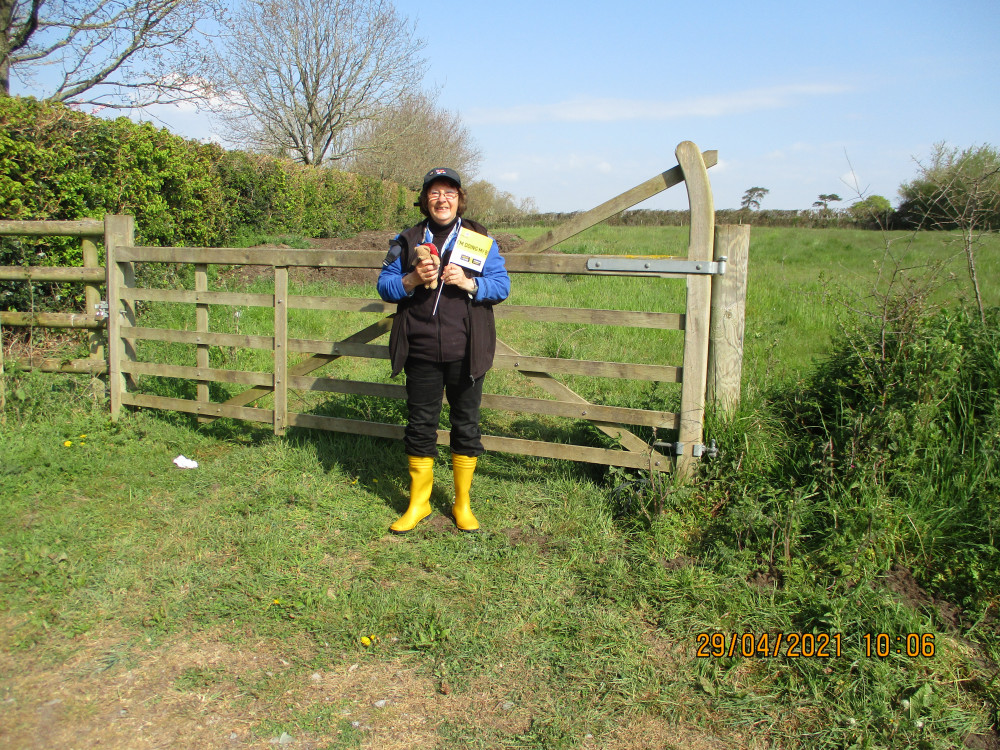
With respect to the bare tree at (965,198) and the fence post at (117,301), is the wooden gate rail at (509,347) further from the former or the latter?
the bare tree at (965,198)

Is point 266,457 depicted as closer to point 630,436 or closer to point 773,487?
point 630,436

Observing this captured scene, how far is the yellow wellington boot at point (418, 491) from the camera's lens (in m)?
4.38

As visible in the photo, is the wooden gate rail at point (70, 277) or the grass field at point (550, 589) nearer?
the grass field at point (550, 589)

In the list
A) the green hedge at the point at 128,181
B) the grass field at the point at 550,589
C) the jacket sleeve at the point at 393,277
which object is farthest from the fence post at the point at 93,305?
the jacket sleeve at the point at 393,277

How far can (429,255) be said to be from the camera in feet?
12.7

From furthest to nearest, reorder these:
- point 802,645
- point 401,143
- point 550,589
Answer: point 401,143 < point 550,589 < point 802,645

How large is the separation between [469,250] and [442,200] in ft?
1.16

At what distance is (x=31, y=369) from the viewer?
6.27m

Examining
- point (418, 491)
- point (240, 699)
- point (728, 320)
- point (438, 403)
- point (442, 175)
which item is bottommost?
point (240, 699)

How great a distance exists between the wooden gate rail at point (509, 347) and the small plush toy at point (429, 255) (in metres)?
0.67

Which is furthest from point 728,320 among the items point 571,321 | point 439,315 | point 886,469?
point 439,315

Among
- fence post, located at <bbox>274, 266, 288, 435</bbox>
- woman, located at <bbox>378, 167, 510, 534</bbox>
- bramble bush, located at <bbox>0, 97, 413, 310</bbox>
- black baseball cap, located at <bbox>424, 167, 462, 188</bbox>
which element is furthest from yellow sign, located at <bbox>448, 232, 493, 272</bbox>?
bramble bush, located at <bbox>0, 97, 413, 310</bbox>

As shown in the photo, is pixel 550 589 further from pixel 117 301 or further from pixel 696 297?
pixel 117 301

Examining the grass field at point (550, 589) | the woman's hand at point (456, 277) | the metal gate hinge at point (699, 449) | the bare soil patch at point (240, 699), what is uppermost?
the woman's hand at point (456, 277)
